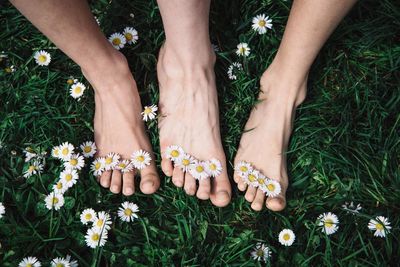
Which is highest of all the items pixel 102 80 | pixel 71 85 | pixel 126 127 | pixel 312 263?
pixel 71 85

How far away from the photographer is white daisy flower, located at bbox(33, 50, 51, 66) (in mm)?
1653

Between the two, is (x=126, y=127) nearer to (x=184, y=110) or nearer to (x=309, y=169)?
(x=184, y=110)

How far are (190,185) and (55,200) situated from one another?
451 mm

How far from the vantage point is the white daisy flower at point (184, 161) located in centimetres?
148

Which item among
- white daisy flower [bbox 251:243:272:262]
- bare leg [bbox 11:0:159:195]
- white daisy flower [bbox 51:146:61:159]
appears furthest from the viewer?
white daisy flower [bbox 51:146:61:159]

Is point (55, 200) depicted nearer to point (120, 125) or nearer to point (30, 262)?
point (30, 262)

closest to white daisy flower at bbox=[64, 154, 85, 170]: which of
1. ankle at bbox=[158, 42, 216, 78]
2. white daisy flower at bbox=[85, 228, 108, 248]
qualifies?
white daisy flower at bbox=[85, 228, 108, 248]

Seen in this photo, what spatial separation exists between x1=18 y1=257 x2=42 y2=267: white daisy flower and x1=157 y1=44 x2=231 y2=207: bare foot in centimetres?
49

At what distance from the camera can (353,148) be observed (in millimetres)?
1526

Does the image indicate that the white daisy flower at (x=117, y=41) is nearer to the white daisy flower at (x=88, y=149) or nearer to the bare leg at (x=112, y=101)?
the bare leg at (x=112, y=101)

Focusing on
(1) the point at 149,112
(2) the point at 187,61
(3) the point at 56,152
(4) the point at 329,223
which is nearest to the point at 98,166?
(3) the point at 56,152

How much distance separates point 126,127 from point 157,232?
38 cm

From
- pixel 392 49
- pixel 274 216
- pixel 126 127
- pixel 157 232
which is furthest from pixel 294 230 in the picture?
pixel 392 49

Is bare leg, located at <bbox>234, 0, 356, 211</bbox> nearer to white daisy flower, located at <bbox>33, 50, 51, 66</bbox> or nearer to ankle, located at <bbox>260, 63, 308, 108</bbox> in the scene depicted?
ankle, located at <bbox>260, 63, 308, 108</bbox>
